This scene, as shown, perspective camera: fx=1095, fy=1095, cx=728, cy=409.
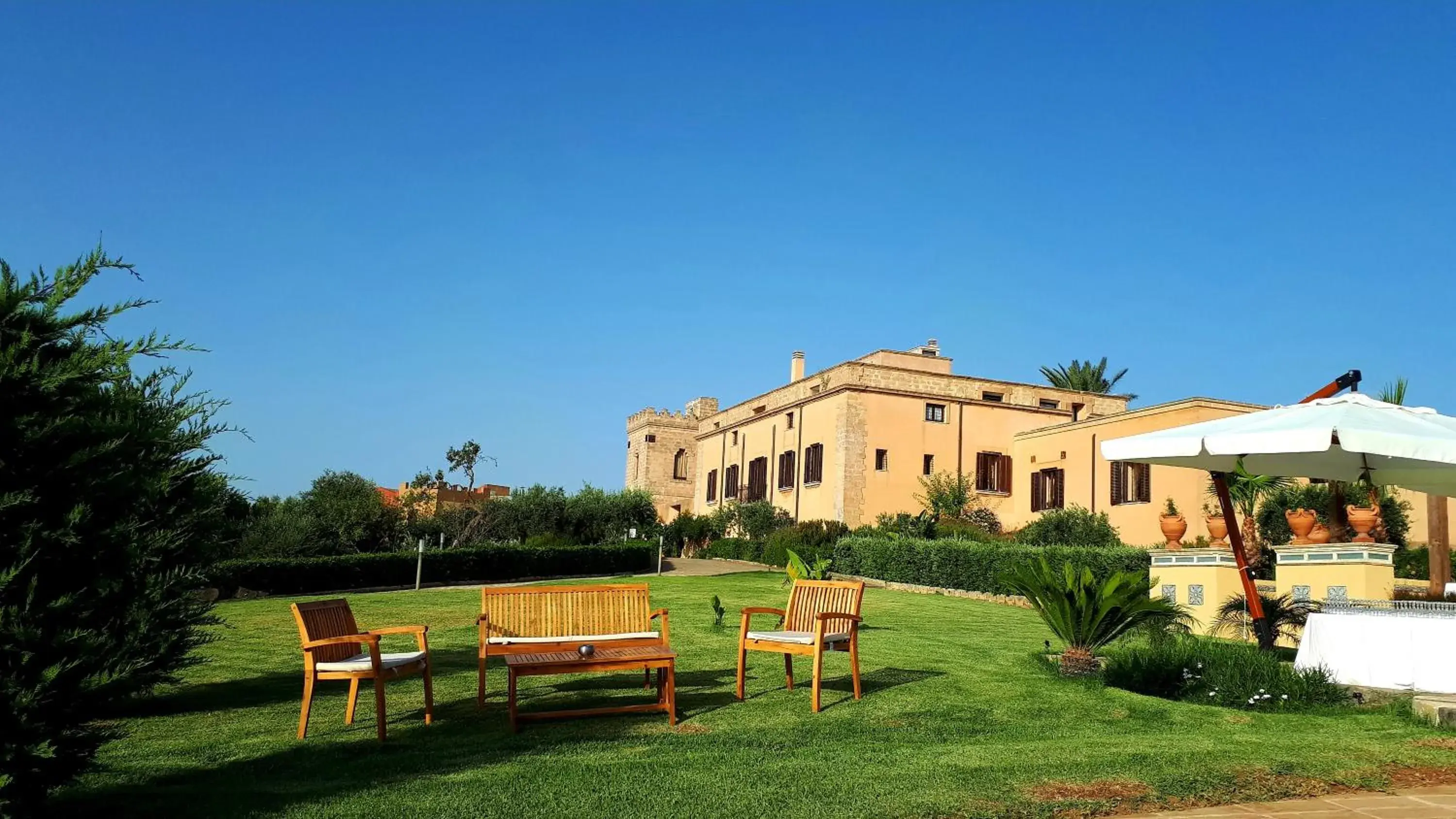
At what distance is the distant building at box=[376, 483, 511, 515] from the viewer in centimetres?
4116

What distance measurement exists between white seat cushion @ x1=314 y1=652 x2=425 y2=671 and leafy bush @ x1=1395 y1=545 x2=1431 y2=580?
19107 millimetres

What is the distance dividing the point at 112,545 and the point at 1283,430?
7.72 m

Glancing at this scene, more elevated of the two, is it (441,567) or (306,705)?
(441,567)

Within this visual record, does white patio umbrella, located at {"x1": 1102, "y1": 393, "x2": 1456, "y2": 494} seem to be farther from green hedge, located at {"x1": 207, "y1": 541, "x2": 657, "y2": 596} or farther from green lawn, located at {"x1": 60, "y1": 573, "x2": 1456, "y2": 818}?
green hedge, located at {"x1": 207, "y1": 541, "x2": 657, "y2": 596}

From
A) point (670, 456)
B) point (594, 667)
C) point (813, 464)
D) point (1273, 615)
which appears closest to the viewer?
point (594, 667)

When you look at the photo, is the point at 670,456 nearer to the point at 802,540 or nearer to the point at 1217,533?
the point at 802,540

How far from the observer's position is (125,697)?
4980mm

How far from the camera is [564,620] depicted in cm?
818

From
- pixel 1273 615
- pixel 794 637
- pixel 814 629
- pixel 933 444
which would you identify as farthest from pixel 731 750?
pixel 933 444

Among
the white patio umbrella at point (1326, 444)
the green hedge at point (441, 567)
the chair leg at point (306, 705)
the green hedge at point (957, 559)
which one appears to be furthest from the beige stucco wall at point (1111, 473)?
the chair leg at point (306, 705)

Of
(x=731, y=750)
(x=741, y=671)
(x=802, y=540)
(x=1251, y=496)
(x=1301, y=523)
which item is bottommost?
(x=731, y=750)

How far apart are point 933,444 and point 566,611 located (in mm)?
28039

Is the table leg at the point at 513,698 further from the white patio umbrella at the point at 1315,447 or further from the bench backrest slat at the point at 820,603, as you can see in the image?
the white patio umbrella at the point at 1315,447

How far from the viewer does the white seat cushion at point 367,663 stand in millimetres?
6910
